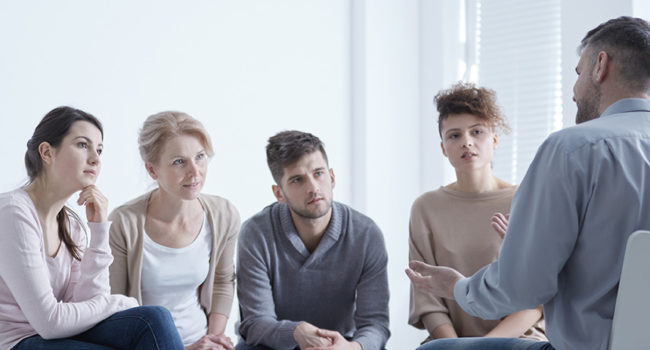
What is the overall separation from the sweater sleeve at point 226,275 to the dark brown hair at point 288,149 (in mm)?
224

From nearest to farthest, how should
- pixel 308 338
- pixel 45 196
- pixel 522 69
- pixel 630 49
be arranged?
pixel 630 49 < pixel 45 196 < pixel 308 338 < pixel 522 69

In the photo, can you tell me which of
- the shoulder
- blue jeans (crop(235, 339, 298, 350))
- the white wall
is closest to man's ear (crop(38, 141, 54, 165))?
the shoulder

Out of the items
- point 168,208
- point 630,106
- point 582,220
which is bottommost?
point 168,208

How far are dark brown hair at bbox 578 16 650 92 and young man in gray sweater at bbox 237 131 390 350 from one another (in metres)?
1.07

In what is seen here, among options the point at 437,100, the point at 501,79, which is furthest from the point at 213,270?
the point at 501,79

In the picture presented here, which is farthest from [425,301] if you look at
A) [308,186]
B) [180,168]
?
[180,168]

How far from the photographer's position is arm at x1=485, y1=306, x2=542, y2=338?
193cm

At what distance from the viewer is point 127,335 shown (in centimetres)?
162

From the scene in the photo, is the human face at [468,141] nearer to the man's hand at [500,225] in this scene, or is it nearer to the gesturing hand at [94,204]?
the man's hand at [500,225]

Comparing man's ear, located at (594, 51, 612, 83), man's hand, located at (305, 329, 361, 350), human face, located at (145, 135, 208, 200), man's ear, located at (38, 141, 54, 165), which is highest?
man's ear, located at (594, 51, 612, 83)

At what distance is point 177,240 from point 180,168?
0.24 m

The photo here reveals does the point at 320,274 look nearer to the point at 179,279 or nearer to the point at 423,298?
the point at 423,298

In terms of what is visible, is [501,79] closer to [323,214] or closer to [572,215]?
[323,214]

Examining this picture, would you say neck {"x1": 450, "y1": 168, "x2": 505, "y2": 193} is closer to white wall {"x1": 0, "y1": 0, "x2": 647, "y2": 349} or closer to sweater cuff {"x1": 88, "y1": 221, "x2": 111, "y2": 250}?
white wall {"x1": 0, "y1": 0, "x2": 647, "y2": 349}
